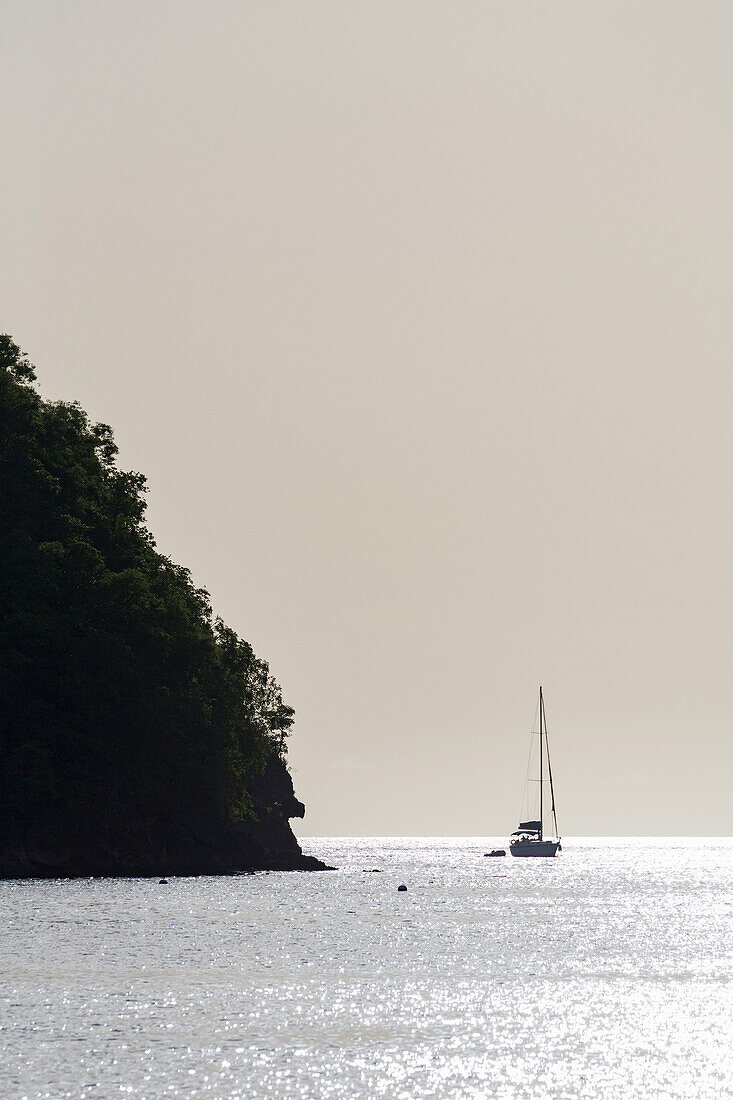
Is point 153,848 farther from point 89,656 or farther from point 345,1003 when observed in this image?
point 345,1003

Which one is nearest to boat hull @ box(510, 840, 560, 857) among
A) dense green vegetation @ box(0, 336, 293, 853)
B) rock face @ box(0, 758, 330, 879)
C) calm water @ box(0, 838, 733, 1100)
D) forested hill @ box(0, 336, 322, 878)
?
rock face @ box(0, 758, 330, 879)

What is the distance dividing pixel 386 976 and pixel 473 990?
12.9 feet

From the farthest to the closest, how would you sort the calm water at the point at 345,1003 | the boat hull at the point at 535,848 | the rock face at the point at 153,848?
the boat hull at the point at 535,848
the rock face at the point at 153,848
the calm water at the point at 345,1003

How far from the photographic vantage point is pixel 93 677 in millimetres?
73188

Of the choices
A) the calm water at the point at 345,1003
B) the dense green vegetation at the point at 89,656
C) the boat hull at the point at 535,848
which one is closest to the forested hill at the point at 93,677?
the dense green vegetation at the point at 89,656

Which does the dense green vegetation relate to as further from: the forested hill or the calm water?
the calm water

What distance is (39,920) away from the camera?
50.6 metres

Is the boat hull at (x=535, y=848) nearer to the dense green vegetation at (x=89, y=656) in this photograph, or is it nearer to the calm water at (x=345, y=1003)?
the dense green vegetation at (x=89, y=656)

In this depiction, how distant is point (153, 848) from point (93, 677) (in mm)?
17519

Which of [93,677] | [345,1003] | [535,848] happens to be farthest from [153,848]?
[535,848]

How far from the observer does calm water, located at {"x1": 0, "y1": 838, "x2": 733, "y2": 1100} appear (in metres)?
21.9

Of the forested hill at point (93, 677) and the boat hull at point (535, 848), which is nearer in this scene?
the forested hill at point (93, 677)

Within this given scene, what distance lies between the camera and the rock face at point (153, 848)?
7419 centimetres

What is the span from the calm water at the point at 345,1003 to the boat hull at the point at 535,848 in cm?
11717
